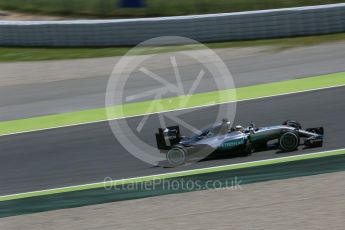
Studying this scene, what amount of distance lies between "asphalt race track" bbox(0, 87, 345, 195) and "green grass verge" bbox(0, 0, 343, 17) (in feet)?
24.0

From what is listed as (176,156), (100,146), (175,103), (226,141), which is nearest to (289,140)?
(226,141)

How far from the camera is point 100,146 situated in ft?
35.7

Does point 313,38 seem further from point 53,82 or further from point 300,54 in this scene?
point 53,82

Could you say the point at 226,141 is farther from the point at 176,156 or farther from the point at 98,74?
the point at 98,74

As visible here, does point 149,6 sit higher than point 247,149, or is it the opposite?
point 149,6

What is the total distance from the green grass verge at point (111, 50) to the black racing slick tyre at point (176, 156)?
8106 mm

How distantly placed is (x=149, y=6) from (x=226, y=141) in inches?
461

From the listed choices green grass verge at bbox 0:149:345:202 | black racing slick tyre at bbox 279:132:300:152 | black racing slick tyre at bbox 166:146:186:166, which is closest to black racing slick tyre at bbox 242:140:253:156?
green grass verge at bbox 0:149:345:202

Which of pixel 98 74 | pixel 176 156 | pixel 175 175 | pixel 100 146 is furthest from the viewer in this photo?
pixel 98 74

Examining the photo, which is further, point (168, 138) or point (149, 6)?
point (149, 6)

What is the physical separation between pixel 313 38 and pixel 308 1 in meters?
2.04

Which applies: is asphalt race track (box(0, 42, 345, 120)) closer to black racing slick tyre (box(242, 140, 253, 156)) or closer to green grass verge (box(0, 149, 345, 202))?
green grass verge (box(0, 149, 345, 202))

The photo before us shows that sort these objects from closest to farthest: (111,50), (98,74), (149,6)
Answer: (98,74)
(111,50)
(149,6)

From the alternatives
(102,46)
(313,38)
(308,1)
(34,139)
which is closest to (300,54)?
(313,38)
